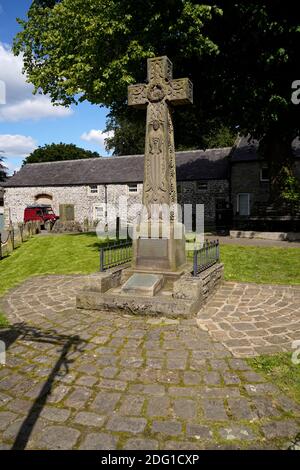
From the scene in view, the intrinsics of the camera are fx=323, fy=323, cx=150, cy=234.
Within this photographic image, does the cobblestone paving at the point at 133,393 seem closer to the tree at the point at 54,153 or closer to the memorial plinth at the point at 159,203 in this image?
the memorial plinth at the point at 159,203

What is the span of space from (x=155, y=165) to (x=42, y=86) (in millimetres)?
11550

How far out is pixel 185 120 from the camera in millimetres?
19469

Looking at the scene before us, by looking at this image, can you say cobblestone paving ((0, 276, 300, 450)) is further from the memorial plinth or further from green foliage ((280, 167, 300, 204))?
green foliage ((280, 167, 300, 204))

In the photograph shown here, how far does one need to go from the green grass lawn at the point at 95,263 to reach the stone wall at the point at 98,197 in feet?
53.3

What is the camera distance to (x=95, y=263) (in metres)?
12.4

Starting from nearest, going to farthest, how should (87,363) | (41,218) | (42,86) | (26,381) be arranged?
(26,381) → (87,363) → (42,86) → (41,218)

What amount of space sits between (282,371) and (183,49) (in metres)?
13.6

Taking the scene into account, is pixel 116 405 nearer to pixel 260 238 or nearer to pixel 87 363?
pixel 87 363

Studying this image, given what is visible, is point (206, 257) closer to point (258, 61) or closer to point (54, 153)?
point (258, 61)

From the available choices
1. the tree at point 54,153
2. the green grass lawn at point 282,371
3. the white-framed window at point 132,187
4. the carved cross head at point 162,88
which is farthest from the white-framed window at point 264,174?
the tree at point 54,153

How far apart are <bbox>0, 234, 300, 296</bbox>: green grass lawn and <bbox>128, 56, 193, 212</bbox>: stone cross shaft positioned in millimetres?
3643

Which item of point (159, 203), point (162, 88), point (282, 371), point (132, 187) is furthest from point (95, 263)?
point (132, 187)

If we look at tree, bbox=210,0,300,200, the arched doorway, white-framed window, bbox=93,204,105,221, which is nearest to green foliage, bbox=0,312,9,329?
tree, bbox=210,0,300,200
